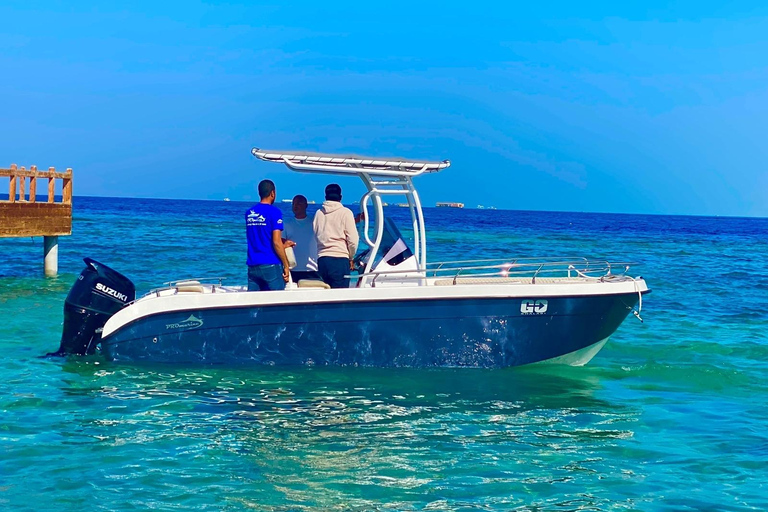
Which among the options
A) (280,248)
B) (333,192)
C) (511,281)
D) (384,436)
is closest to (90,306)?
(280,248)

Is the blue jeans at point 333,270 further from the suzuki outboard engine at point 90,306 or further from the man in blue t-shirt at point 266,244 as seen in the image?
the suzuki outboard engine at point 90,306

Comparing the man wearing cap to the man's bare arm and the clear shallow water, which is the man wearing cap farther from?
the clear shallow water

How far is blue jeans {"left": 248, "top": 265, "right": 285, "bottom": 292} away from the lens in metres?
9.66

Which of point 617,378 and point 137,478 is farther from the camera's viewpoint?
point 617,378

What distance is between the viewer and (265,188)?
31.4ft

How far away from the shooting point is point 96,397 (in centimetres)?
879

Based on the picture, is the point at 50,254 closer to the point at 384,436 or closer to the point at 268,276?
the point at 268,276

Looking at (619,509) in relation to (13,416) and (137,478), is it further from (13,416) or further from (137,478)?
(13,416)

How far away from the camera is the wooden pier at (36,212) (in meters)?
19.9

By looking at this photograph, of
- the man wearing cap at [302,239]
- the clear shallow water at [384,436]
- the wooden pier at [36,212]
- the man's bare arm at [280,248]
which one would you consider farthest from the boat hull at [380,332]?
the wooden pier at [36,212]

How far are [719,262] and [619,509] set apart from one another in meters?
31.1

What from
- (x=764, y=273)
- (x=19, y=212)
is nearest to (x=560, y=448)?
(x=19, y=212)

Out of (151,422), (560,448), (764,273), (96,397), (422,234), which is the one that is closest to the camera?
(560,448)

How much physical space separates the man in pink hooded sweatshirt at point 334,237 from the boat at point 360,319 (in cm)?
26
